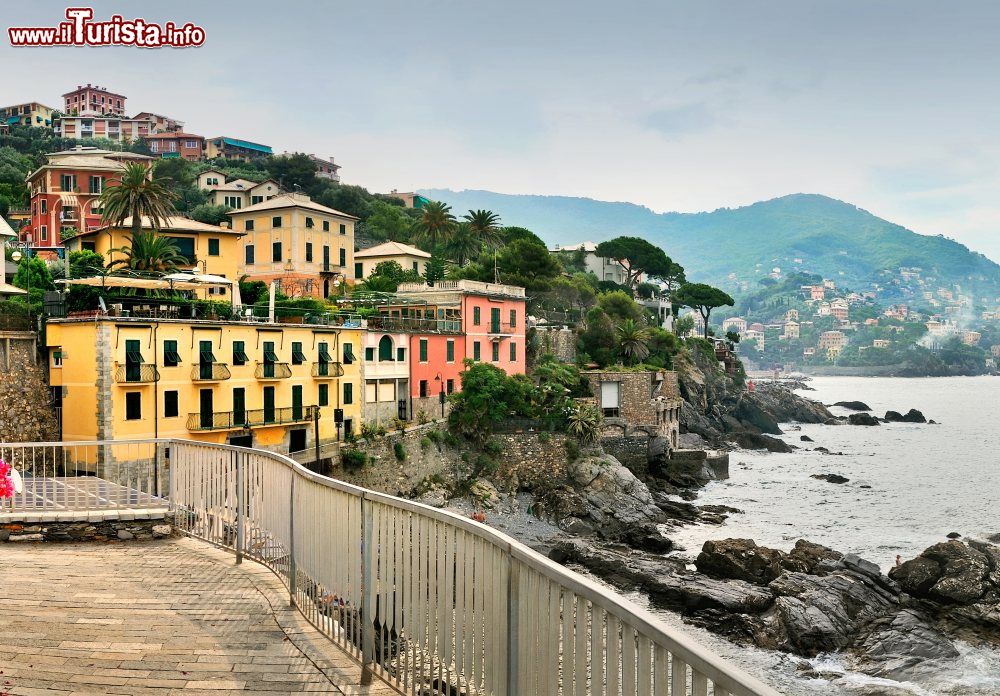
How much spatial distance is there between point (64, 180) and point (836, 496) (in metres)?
67.0

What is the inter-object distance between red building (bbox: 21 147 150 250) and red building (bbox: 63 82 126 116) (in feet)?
229

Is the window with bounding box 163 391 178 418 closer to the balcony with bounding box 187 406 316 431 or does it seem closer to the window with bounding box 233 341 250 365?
the balcony with bounding box 187 406 316 431

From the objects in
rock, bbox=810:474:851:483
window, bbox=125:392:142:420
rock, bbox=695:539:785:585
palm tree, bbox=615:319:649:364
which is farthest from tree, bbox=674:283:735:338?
window, bbox=125:392:142:420

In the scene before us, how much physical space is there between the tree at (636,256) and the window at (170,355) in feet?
215

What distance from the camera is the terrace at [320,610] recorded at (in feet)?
13.2

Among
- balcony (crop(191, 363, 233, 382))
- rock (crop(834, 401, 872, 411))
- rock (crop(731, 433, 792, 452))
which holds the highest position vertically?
balcony (crop(191, 363, 233, 382))

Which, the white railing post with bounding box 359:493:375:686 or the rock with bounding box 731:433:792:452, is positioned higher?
the white railing post with bounding box 359:493:375:686

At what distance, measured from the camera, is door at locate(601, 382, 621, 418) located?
51.0m

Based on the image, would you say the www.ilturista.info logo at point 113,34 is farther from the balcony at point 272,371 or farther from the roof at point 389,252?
the roof at point 389,252

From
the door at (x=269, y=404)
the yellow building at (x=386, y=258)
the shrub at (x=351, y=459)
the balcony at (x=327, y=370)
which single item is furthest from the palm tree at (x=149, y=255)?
the yellow building at (x=386, y=258)

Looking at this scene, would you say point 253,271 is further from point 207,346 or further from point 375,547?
point 375,547

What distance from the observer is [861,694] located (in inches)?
766

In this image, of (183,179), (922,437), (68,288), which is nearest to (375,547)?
(68,288)

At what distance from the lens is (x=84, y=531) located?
11.0 m
